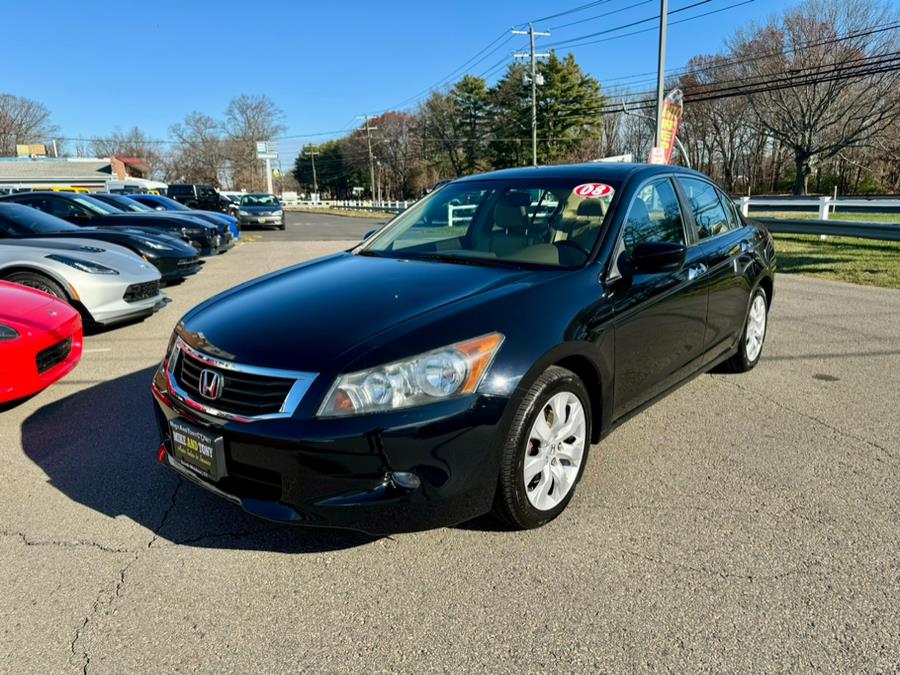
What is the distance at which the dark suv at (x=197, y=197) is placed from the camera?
3095 centimetres

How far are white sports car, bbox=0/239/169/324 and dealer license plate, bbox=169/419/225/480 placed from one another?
4.41m

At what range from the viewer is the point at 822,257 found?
1173cm

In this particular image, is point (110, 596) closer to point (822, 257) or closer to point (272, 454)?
point (272, 454)

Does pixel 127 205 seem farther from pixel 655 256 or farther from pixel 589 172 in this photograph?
pixel 655 256

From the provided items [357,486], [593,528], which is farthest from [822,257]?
[357,486]

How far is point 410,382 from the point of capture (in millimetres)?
2275

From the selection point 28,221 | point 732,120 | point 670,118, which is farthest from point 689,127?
point 28,221

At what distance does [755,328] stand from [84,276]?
640 centimetres

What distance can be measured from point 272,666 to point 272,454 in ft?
2.30

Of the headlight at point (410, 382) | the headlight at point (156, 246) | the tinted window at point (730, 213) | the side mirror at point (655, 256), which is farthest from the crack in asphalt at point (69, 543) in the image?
the headlight at point (156, 246)

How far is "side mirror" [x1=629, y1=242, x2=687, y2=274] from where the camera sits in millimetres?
3021

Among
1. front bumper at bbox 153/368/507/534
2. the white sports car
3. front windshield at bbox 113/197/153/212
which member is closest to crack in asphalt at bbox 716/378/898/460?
front bumper at bbox 153/368/507/534

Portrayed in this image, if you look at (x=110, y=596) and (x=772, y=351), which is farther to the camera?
(x=772, y=351)

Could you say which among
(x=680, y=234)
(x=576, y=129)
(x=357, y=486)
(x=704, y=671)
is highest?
(x=576, y=129)
